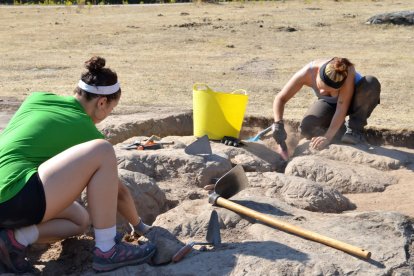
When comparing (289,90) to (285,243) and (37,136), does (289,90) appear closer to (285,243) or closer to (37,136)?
(285,243)

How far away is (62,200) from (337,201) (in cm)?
187

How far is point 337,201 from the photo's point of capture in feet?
14.7

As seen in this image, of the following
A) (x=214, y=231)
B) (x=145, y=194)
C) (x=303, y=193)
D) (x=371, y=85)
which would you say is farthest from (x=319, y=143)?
(x=214, y=231)

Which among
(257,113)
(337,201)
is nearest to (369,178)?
(337,201)

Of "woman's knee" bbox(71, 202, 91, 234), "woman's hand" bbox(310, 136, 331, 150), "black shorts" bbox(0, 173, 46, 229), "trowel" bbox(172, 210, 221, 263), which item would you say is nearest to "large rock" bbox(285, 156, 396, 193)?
"woman's hand" bbox(310, 136, 331, 150)

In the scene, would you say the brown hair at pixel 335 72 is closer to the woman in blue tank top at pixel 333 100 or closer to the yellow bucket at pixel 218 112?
the woman in blue tank top at pixel 333 100

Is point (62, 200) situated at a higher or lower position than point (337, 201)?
higher

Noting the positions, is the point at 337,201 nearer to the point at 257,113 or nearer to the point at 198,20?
the point at 257,113

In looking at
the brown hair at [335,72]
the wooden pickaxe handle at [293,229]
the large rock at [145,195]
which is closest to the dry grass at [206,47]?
the brown hair at [335,72]

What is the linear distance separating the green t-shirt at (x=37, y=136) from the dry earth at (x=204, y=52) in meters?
0.58

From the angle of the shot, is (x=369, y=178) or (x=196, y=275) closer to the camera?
(x=196, y=275)

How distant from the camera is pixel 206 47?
1145 centimetres

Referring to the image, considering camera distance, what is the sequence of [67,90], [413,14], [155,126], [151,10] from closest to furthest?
1. [155,126]
2. [67,90]
3. [413,14]
4. [151,10]

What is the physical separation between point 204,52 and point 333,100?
214 inches
